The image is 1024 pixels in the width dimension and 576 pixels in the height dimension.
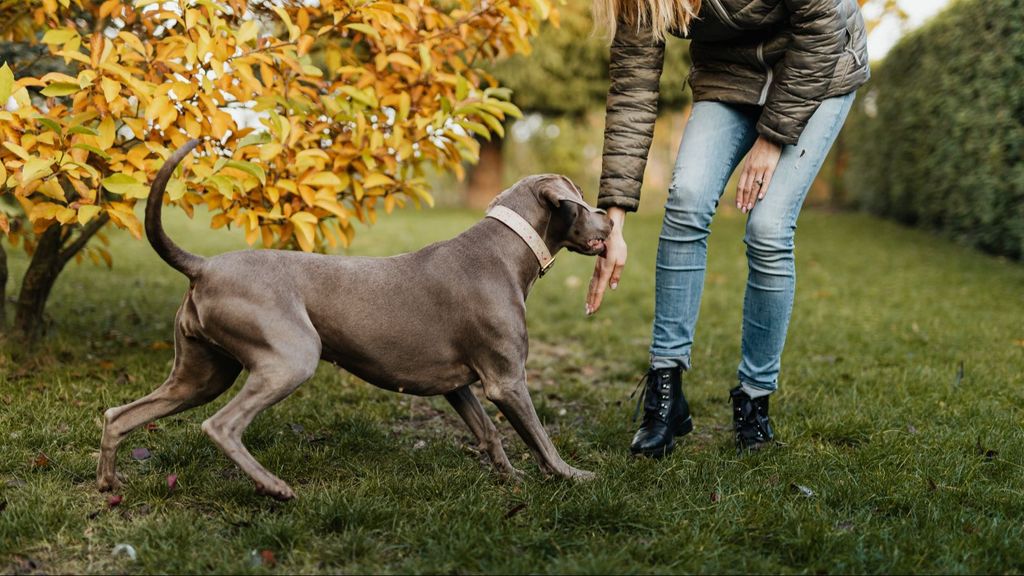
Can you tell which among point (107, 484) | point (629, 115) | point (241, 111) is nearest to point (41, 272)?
point (241, 111)

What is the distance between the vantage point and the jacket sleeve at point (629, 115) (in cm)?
337

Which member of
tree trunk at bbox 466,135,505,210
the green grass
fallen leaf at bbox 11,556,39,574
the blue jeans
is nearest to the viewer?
fallen leaf at bbox 11,556,39,574

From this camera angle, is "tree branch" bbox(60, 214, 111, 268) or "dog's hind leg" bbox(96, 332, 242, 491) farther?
"tree branch" bbox(60, 214, 111, 268)

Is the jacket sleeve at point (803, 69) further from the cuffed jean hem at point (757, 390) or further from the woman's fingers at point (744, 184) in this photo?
the cuffed jean hem at point (757, 390)

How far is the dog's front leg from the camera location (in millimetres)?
2965

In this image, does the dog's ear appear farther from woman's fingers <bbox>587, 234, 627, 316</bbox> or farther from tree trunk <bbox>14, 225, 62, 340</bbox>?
tree trunk <bbox>14, 225, 62, 340</bbox>

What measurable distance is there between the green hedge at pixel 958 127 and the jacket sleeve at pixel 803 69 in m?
5.97

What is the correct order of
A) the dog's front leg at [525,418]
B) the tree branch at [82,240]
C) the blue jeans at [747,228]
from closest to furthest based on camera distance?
the dog's front leg at [525,418], the blue jeans at [747,228], the tree branch at [82,240]

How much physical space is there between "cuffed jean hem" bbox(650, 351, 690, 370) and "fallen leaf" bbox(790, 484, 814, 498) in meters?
0.68

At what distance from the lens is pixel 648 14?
3299mm

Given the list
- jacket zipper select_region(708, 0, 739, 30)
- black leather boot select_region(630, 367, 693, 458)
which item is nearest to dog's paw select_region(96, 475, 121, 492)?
black leather boot select_region(630, 367, 693, 458)

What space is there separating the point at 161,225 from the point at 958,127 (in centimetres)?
972

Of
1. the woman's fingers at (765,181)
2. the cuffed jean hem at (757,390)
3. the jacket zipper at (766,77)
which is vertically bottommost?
the cuffed jean hem at (757,390)

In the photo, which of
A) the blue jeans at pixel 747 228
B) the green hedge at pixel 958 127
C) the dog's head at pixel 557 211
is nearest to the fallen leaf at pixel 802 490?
the blue jeans at pixel 747 228
